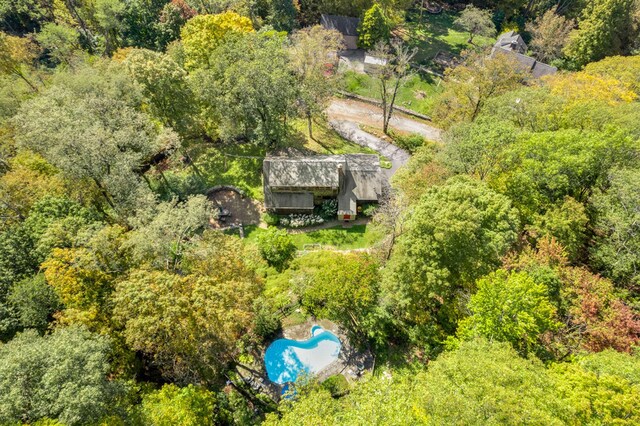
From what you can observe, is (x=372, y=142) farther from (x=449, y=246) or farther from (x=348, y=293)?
(x=449, y=246)

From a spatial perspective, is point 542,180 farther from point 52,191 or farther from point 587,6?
point 587,6

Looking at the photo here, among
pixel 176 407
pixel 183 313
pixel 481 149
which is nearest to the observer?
pixel 176 407

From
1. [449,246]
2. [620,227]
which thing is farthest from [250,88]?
[620,227]

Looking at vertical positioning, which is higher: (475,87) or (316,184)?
(475,87)

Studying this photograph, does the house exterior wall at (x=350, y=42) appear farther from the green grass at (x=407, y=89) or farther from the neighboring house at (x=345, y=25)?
the green grass at (x=407, y=89)

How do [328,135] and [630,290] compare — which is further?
[328,135]

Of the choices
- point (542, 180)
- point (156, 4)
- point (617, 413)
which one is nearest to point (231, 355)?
point (617, 413)
